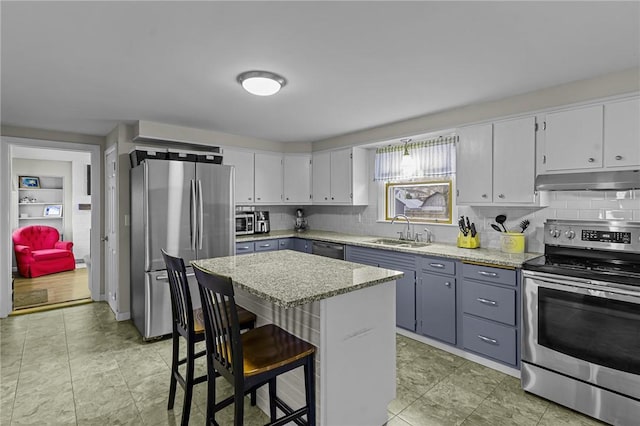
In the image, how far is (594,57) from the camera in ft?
7.15

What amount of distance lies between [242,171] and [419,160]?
92.9 inches

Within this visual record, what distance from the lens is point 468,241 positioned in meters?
3.37

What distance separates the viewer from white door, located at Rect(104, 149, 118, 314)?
13.0 ft

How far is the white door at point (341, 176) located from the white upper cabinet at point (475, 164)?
1.55 metres

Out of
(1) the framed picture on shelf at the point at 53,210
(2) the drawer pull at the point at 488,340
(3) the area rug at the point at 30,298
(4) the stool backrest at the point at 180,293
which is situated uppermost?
(1) the framed picture on shelf at the point at 53,210

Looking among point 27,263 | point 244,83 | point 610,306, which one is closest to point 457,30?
point 244,83

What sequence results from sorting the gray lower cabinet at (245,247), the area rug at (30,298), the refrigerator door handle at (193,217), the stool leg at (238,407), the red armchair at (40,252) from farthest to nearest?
the red armchair at (40,252), the area rug at (30,298), the gray lower cabinet at (245,247), the refrigerator door handle at (193,217), the stool leg at (238,407)

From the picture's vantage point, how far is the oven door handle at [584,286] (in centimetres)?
205

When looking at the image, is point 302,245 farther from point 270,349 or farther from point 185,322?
point 270,349

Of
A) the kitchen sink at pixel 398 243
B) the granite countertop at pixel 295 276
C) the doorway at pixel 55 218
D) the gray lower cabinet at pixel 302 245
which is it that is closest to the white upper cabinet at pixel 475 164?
the kitchen sink at pixel 398 243

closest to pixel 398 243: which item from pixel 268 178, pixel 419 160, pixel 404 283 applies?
pixel 404 283

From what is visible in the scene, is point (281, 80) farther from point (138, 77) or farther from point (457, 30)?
point (457, 30)

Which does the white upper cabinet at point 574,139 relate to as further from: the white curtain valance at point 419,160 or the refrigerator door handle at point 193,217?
the refrigerator door handle at point 193,217

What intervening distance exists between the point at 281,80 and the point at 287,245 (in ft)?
8.83
